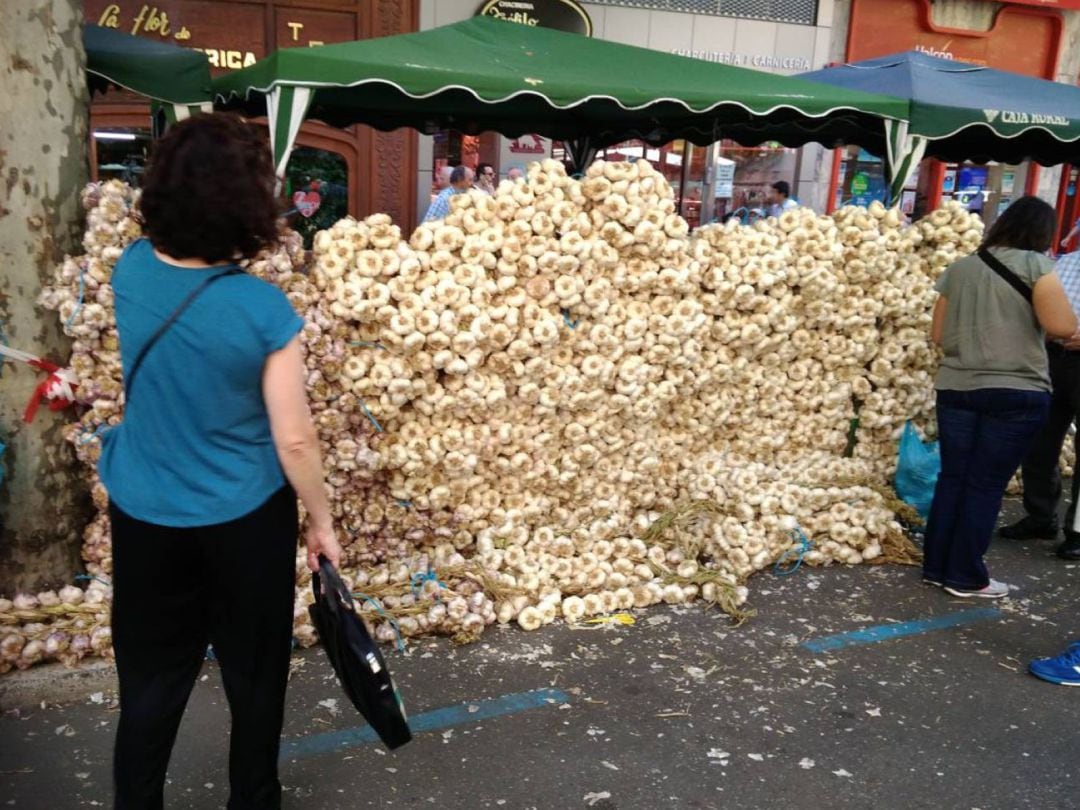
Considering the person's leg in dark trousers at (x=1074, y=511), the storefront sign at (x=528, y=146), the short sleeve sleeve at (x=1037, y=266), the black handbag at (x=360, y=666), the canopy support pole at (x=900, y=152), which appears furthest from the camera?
the storefront sign at (x=528, y=146)

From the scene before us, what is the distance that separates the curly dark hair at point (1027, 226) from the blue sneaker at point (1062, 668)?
5.82 ft

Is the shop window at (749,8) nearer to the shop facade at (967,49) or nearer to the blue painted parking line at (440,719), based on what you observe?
the shop facade at (967,49)

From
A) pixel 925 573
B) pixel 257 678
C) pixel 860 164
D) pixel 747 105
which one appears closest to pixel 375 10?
pixel 747 105

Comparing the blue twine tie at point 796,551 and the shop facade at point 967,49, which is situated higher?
the shop facade at point 967,49

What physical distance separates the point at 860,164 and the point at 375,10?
7542 millimetres

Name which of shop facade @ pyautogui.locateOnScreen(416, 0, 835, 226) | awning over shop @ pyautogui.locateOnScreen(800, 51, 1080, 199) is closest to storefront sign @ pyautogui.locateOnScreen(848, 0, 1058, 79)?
shop facade @ pyautogui.locateOnScreen(416, 0, 835, 226)

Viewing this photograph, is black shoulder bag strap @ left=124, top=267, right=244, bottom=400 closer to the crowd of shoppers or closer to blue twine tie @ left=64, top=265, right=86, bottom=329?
blue twine tie @ left=64, top=265, right=86, bottom=329

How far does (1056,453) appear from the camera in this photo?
5180 millimetres

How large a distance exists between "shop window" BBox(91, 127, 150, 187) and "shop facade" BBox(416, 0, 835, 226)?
308cm

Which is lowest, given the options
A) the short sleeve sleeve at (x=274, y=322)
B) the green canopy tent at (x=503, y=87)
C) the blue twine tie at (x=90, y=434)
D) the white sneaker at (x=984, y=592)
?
the white sneaker at (x=984, y=592)

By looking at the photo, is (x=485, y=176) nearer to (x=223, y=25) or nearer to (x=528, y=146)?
(x=528, y=146)

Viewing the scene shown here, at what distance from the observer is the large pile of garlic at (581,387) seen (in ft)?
12.0

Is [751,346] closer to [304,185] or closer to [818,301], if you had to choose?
[818,301]

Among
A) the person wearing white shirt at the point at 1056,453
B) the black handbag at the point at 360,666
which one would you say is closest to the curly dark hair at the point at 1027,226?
the person wearing white shirt at the point at 1056,453
